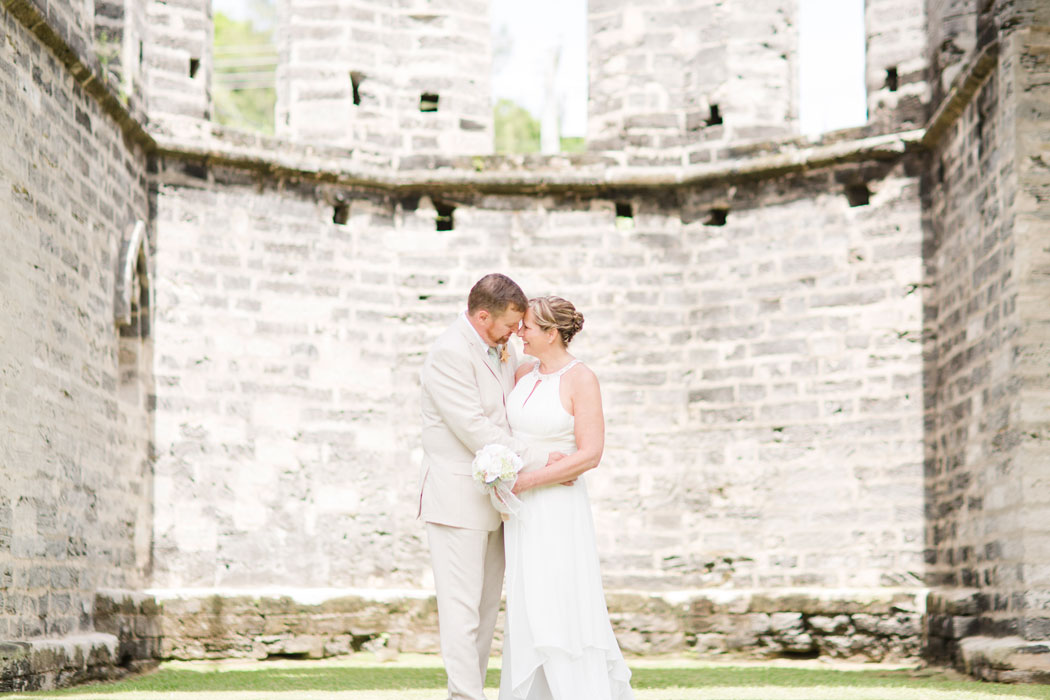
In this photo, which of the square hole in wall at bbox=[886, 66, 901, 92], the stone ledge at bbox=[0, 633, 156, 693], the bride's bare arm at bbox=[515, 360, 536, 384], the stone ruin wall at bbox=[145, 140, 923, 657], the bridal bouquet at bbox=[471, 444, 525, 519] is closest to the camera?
the bridal bouquet at bbox=[471, 444, 525, 519]

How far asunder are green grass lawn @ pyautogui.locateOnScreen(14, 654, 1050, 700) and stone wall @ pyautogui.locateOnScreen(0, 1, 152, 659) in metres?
0.75

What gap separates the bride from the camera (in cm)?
495

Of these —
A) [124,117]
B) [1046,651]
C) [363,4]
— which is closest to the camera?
[1046,651]

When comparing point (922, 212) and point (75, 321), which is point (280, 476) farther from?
point (922, 212)

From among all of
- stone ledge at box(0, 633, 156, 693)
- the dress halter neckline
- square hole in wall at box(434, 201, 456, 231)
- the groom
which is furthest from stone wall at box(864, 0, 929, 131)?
stone ledge at box(0, 633, 156, 693)

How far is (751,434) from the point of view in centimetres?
968

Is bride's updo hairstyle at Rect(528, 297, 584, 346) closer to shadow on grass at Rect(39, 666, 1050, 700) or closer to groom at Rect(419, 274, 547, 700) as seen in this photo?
groom at Rect(419, 274, 547, 700)

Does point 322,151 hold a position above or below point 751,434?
above

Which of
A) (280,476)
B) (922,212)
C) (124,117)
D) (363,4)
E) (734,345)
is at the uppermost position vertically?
(363,4)

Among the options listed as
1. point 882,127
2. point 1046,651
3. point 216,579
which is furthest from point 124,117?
point 1046,651

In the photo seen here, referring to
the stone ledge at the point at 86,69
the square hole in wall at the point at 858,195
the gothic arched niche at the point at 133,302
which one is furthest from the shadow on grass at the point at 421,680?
the stone ledge at the point at 86,69

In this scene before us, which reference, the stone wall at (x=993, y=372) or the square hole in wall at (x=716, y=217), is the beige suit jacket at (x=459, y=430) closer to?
the stone wall at (x=993, y=372)

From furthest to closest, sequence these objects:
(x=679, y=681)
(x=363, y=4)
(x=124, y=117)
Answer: (x=363, y=4), (x=124, y=117), (x=679, y=681)

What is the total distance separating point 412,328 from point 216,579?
235 centimetres
